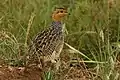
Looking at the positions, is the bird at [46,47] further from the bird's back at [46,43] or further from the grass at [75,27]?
the grass at [75,27]

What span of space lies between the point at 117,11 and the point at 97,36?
433 millimetres

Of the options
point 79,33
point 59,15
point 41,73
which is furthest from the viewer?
point 79,33

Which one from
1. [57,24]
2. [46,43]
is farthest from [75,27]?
[46,43]

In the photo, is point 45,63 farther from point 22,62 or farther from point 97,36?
point 97,36

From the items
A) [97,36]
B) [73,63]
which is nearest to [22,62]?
[73,63]

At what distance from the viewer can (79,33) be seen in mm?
5707

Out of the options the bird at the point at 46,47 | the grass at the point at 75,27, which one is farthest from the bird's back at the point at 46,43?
the grass at the point at 75,27

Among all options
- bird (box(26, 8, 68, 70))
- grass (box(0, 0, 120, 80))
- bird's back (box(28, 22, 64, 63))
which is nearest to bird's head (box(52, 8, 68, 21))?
bird (box(26, 8, 68, 70))

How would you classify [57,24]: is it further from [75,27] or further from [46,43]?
[75,27]

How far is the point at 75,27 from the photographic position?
19.2ft

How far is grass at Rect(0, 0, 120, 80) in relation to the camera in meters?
5.42

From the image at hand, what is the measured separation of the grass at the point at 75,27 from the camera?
5418mm

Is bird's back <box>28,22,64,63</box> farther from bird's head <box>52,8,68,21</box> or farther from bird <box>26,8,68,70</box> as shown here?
bird's head <box>52,8,68,21</box>

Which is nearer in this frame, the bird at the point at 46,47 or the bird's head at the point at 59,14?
the bird at the point at 46,47
